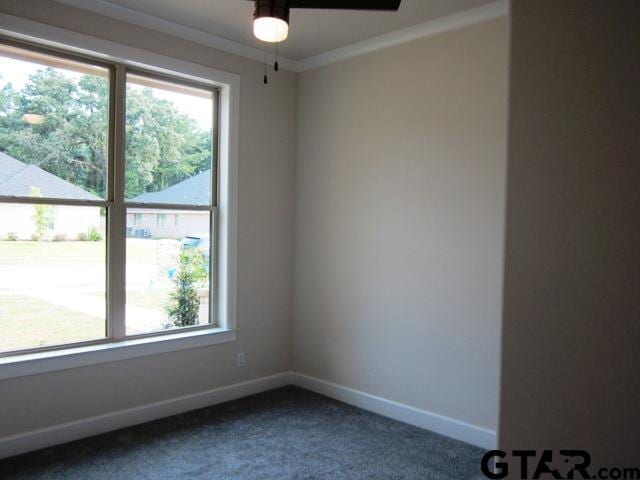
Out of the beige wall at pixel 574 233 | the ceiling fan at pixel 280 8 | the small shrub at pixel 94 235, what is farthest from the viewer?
the small shrub at pixel 94 235

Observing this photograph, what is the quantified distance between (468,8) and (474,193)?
1.21 metres

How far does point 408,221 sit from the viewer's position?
3.60m

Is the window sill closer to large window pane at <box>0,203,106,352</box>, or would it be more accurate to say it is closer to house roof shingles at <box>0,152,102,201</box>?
large window pane at <box>0,203,106,352</box>

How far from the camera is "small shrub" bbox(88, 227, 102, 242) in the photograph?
3312 millimetres

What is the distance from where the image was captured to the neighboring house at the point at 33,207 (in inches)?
116

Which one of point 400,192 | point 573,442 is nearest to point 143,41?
point 400,192

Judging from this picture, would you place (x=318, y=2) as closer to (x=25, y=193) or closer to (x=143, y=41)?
(x=143, y=41)

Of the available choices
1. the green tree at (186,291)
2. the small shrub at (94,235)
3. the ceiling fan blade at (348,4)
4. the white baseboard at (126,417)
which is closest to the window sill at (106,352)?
the green tree at (186,291)

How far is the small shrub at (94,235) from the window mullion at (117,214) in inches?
2.8

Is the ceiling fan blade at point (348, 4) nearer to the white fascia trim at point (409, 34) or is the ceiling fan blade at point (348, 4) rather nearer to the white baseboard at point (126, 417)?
the white fascia trim at point (409, 34)

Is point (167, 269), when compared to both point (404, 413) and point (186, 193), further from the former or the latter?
point (404, 413)

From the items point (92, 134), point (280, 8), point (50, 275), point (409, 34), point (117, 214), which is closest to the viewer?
point (280, 8)

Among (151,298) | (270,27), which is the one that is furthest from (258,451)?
(270,27)

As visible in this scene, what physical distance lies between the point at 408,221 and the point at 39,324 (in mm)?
2609
